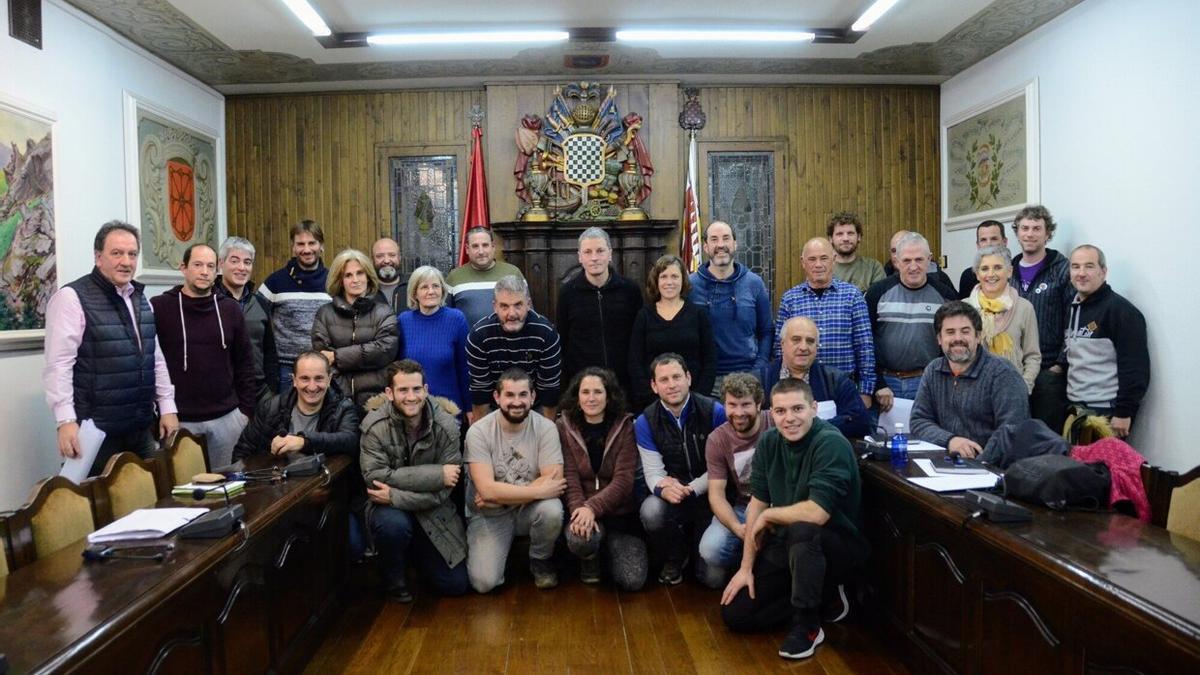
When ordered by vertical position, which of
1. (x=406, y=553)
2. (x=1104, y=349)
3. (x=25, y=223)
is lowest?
(x=406, y=553)

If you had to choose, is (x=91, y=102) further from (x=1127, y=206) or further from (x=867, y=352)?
(x=1127, y=206)

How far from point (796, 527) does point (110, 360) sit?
280cm

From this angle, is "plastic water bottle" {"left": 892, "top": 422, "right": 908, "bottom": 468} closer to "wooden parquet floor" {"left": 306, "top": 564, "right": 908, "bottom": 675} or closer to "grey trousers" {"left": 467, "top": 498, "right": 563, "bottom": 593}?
"wooden parquet floor" {"left": 306, "top": 564, "right": 908, "bottom": 675}

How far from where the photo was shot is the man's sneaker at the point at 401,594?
3.63 m

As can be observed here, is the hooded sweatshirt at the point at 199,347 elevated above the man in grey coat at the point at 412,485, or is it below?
above

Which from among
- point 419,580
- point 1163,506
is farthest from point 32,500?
point 1163,506

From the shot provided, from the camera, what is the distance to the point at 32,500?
2.20 meters

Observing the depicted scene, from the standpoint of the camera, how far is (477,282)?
4.65 m

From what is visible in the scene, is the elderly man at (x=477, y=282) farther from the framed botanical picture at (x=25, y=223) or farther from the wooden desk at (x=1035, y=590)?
the wooden desk at (x=1035, y=590)

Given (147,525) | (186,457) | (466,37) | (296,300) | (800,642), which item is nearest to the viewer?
(147,525)

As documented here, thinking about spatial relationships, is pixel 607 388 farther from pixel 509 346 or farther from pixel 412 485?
pixel 412 485

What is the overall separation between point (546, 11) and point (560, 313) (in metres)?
2.11

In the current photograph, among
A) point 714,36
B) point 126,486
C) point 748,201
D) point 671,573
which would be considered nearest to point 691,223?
point 748,201

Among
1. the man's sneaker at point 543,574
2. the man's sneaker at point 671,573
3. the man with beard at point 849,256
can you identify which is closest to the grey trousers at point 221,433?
the man's sneaker at point 543,574
